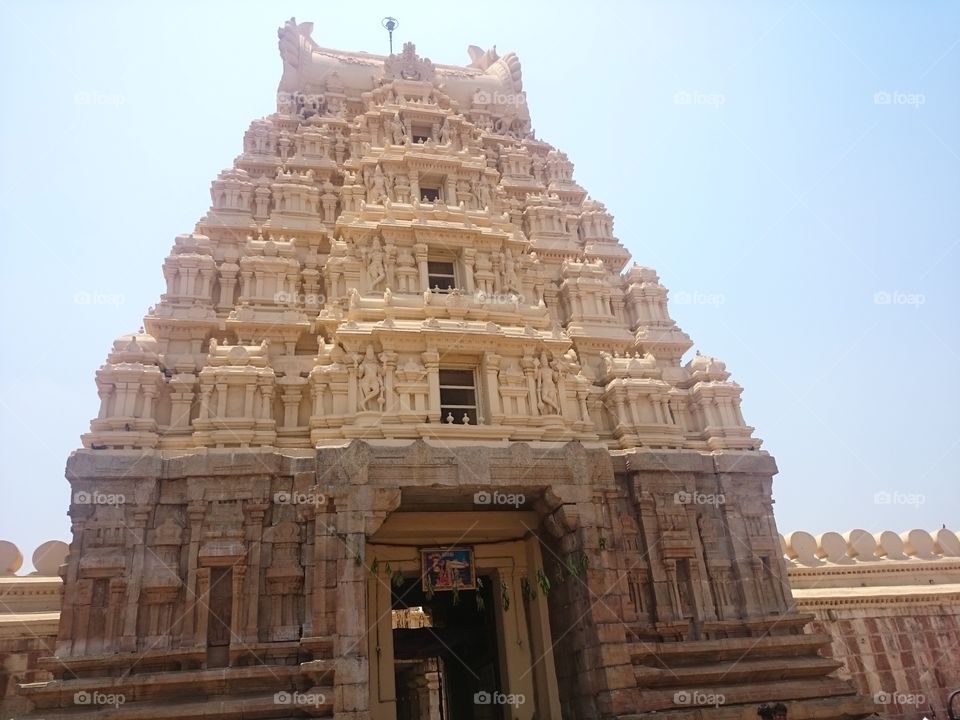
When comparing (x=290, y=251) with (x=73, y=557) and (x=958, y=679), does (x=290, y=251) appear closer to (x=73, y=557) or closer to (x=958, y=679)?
(x=73, y=557)

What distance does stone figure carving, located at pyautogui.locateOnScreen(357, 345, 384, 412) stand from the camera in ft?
53.3

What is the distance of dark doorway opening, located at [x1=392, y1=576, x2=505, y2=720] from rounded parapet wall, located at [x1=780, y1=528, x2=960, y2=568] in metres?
9.62

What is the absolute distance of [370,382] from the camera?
16.4 meters

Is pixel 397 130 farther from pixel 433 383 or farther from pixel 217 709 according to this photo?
pixel 217 709

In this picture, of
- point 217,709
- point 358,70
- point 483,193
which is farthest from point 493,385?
point 358,70

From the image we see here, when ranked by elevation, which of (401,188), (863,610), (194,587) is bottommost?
(863,610)

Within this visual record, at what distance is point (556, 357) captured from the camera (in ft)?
60.2

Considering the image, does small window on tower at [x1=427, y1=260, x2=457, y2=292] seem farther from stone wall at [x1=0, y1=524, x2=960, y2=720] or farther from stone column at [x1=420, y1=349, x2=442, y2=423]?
stone wall at [x1=0, y1=524, x2=960, y2=720]

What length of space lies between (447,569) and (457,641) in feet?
21.8

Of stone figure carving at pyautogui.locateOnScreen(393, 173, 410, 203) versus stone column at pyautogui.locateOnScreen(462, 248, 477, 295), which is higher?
stone figure carving at pyautogui.locateOnScreen(393, 173, 410, 203)

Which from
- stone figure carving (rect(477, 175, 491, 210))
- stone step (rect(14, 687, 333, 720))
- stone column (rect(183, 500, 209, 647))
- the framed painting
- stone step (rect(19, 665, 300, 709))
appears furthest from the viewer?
stone figure carving (rect(477, 175, 491, 210))

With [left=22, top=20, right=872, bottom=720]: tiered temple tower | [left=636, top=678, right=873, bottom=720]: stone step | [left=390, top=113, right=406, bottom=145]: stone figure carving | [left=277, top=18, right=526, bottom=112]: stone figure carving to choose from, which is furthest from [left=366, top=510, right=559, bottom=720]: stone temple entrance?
[left=277, top=18, right=526, bottom=112]: stone figure carving

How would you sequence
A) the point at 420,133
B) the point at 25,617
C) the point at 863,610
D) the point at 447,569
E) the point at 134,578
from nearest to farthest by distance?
1. the point at 134,578
2. the point at 25,617
3. the point at 447,569
4. the point at 863,610
5. the point at 420,133

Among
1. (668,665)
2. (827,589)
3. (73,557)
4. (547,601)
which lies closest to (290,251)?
(73,557)
